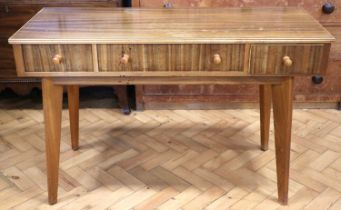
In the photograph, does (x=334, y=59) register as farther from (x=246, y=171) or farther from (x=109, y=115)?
(x=109, y=115)

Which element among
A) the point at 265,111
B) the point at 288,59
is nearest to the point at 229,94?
the point at 265,111

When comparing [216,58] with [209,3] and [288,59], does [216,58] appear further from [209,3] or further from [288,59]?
[209,3]

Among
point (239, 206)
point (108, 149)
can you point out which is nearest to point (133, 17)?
point (108, 149)

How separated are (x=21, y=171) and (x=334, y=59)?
161 cm

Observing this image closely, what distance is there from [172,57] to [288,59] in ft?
1.18

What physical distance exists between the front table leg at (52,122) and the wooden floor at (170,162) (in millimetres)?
162

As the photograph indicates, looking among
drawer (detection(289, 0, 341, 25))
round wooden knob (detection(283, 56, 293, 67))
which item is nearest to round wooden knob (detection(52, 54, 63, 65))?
round wooden knob (detection(283, 56, 293, 67))

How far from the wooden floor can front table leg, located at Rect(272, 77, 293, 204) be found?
0.43 ft

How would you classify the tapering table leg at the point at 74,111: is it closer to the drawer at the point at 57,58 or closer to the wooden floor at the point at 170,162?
the wooden floor at the point at 170,162

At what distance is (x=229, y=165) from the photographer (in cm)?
174

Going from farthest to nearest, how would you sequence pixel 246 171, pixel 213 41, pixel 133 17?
pixel 246 171, pixel 133 17, pixel 213 41

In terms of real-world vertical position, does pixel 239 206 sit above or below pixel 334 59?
below

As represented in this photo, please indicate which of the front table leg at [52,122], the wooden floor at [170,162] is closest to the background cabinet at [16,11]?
the wooden floor at [170,162]

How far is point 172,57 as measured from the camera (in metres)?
1.26
